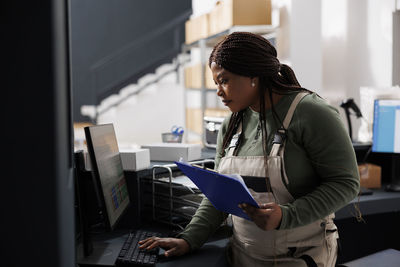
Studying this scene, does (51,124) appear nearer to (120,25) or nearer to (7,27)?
(7,27)

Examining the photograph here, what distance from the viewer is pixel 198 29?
521 centimetres

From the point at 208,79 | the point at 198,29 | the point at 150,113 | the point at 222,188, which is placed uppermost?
the point at 198,29

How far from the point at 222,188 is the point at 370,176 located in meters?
1.67

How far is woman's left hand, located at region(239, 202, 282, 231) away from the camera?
114 centimetres

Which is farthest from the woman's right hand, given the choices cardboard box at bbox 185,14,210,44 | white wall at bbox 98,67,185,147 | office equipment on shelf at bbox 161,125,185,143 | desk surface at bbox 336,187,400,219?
white wall at bbox 98,67,185,147

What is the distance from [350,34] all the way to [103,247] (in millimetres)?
2933

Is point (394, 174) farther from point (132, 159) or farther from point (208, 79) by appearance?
point (208, 79)

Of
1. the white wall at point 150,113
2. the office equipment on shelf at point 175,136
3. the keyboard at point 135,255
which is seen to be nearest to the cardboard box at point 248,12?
the office equipment on shelf at point 175,136

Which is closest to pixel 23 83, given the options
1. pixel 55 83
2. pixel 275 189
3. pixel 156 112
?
pixel 55 83

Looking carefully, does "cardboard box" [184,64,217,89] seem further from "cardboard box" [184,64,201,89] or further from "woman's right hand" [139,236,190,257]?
"woman's right hand" [139,236,190,257]

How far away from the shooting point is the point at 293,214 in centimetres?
119

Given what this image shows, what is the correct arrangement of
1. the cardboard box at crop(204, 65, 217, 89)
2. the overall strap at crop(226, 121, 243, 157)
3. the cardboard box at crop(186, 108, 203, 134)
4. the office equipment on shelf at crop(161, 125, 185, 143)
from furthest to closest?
1. the cardboard box at crop(186, 108, 203, 134)
2. the cardboard box at crop(204, 65, 217, 89)
3. the office equipment on shelf at crop(161, 125, 185, 143)
4. the overall strap at crop(226, 121, 243, 157)

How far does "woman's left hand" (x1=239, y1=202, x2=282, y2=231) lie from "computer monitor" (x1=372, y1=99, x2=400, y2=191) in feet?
5.02

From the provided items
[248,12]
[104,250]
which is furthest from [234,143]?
[248,12]
